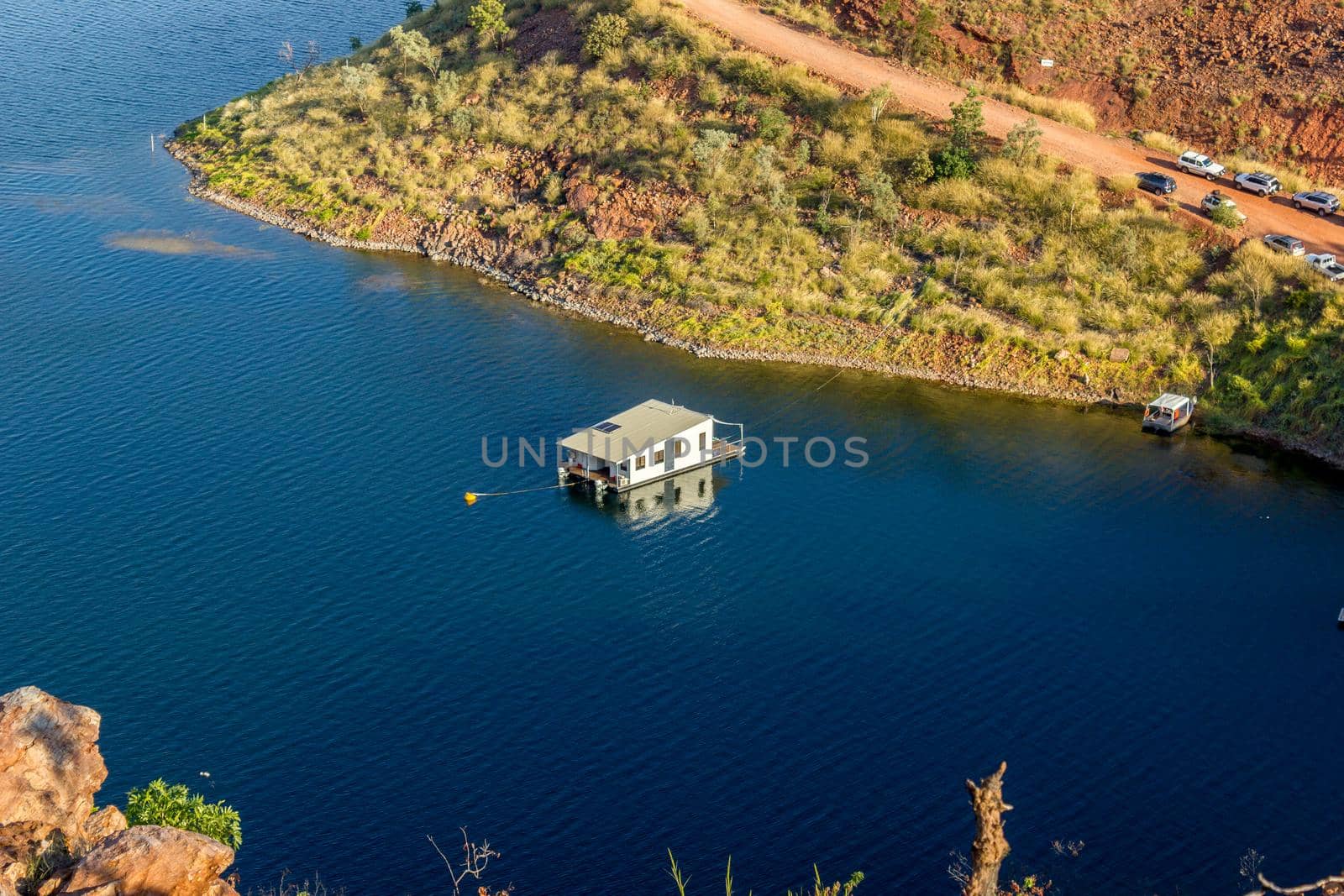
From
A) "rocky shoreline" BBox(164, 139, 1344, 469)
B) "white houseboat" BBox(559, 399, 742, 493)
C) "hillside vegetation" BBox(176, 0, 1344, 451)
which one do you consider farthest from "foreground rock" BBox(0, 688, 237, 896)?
"hillside vegetation" BBox(176, 0, 1344, 451)

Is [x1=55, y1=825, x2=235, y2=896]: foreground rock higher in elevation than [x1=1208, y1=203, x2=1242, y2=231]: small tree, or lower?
lower

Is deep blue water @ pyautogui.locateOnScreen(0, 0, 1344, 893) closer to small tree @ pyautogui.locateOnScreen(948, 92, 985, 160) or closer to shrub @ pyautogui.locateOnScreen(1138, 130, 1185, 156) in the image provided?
small tree @ pyautogui.locateOnScreen(948, 92, 985, 160)

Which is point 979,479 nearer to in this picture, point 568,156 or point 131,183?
point 568,156

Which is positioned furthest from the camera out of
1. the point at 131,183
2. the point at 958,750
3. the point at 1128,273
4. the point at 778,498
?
the point at 131,183

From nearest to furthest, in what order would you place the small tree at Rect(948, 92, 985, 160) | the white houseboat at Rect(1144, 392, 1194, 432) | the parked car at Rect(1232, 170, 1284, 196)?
the white houseboat at Rect(1144, 392, 1194, 432), the parked car at Rect(1232, 170, 1284, 196), the small tree at Rect(948, 92, 985, 160)

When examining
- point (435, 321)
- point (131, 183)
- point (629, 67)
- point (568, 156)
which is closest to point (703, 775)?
point (435, 321)

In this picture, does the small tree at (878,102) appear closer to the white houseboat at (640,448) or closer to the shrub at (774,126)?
the shrub at (774,126)
